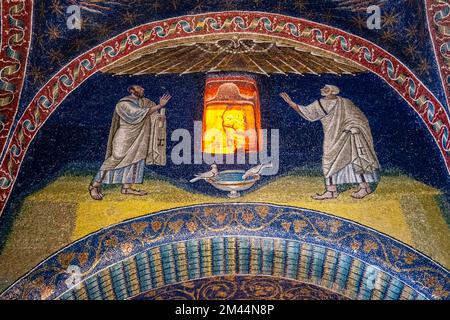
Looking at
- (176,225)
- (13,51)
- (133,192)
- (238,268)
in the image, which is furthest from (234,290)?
(13,51)

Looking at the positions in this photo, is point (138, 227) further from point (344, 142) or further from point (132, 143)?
point (344, 142)

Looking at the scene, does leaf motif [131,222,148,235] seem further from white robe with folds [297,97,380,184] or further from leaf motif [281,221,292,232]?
white robe with folds [297,97,380,184]

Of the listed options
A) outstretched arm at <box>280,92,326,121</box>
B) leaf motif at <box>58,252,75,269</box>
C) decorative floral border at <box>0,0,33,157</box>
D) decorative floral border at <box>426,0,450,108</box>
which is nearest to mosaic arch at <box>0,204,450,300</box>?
leaf motif at <box>58,252,75,269</box>

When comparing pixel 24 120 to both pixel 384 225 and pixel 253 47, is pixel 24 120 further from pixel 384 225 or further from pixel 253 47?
pixel 384 225

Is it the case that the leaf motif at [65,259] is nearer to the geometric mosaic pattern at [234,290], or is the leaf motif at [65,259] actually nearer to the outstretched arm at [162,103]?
the geometric mosaic pattern at [234,290]

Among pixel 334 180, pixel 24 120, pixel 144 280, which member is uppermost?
pixel 24 120

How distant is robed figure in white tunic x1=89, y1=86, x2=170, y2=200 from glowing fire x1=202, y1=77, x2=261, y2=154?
18.6 inches

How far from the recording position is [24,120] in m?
10.2

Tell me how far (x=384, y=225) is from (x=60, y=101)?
362 cm

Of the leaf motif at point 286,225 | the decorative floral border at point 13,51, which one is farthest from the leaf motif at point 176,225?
the decorative floral border at point 13,51
